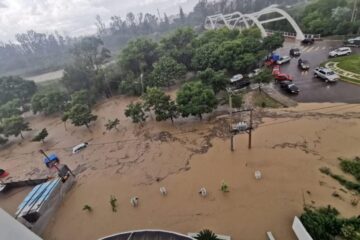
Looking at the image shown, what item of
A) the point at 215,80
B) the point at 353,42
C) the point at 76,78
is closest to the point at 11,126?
the point at 76,78

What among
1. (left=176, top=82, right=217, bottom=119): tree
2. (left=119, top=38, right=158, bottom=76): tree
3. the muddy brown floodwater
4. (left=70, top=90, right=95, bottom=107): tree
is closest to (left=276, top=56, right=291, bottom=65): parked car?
the muddy brown floodwater

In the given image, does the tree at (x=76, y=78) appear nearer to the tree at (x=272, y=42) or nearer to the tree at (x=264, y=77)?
the tree at (x=264, y=77)

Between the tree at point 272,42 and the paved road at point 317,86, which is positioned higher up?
the tree at point 272,42

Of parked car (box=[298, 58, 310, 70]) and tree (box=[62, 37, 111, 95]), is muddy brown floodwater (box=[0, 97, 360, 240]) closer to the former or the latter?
parked car (box=[298, 58, 310, 70])

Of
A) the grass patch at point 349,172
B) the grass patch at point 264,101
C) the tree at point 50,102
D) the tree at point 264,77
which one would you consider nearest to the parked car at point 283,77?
the tree at point 264,77

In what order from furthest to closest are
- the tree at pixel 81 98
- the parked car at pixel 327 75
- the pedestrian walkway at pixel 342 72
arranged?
the tree at pixel 81 98, the parked car at pixel 327 75, the pedestrian walkway at pixel 342 72

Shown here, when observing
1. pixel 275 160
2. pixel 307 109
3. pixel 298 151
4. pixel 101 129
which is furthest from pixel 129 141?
pixel 307 109

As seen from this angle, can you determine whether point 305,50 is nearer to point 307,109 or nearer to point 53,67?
point 307,109
